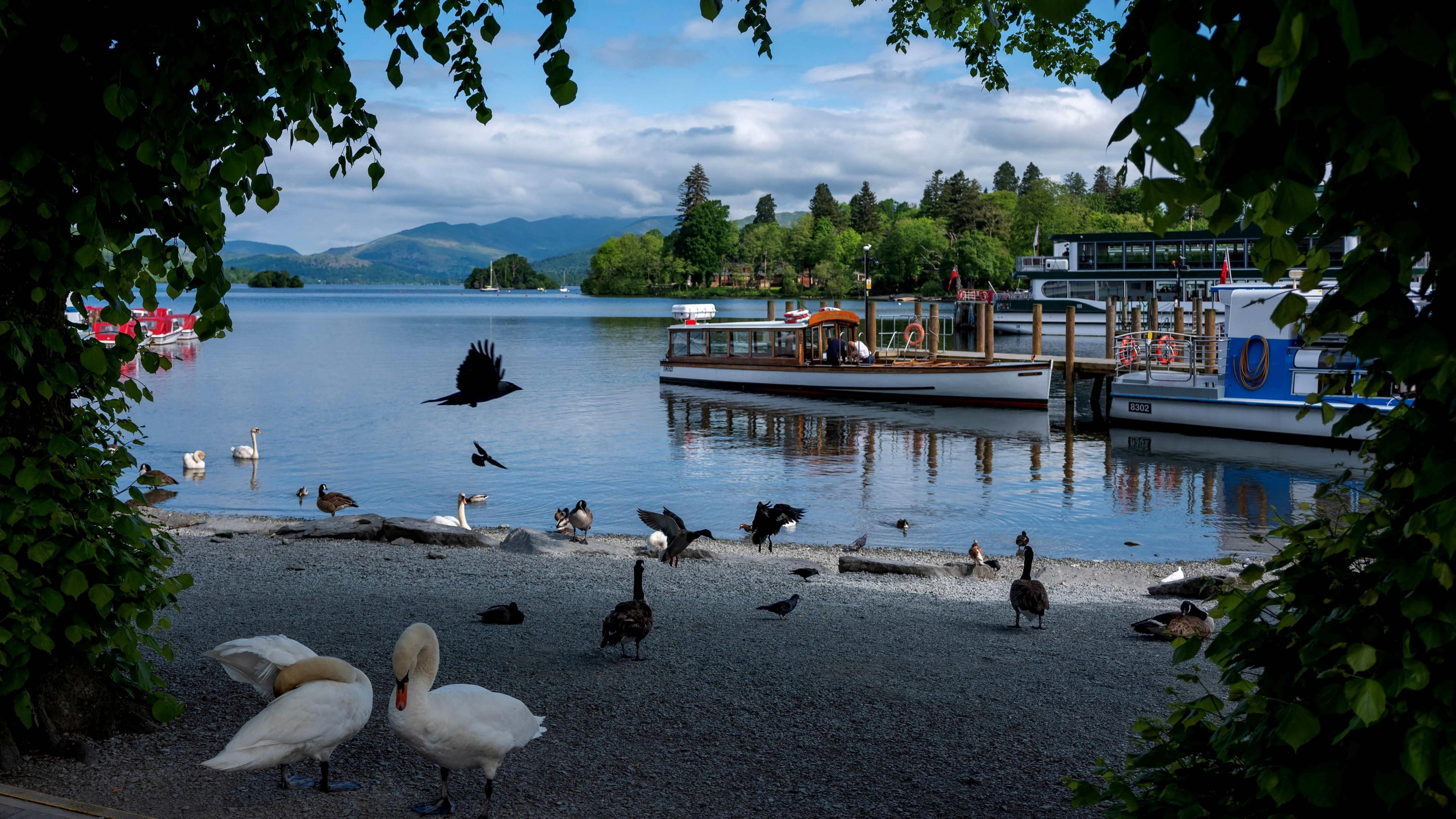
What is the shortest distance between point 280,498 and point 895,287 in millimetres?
125634

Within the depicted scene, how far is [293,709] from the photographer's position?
15.0 ft

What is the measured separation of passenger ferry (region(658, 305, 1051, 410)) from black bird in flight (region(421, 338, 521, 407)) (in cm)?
2867

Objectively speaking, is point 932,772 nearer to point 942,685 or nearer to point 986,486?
point 942,685

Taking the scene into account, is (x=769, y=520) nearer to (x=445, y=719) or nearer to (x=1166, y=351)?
(x=445, y=719)

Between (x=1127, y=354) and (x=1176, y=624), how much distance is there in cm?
3124

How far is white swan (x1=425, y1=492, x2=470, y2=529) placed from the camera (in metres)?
15.8

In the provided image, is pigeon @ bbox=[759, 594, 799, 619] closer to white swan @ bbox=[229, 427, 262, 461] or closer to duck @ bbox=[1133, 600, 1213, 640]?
duck @ bbox=[1133, 600, 1213, 640]

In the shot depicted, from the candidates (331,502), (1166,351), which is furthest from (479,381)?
(1166,351)

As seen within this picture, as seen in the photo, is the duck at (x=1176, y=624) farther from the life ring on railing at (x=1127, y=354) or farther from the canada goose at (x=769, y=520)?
the life ring on railing at (x=1127, y=354)

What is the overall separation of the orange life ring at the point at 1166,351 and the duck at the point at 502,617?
3088 cm

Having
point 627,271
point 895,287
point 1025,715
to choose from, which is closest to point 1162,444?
point 1025,715

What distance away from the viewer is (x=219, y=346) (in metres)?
74.2

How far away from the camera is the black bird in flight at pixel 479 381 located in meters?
9.56

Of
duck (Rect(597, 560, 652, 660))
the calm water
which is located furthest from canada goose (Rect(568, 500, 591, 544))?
duck (Rect(597, 560, 652, 660))
